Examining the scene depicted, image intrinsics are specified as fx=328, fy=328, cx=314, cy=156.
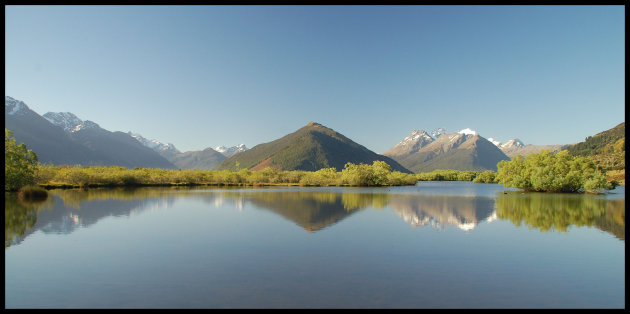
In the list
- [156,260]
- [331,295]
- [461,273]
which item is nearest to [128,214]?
[156,260]

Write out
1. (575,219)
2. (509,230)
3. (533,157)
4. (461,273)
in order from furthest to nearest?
(533,157) → (575,219) → (509,230) → (461,273)

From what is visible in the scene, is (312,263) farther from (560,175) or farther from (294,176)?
(294,176)

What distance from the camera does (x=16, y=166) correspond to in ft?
196

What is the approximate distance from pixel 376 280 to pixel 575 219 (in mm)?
31336

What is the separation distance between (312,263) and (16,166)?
69.2m

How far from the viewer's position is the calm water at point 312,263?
485 inches

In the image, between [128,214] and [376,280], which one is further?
[128,214]

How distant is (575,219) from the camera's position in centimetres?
3406

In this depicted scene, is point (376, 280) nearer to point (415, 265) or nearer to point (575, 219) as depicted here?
point (415, 265)

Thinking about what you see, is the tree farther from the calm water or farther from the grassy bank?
the calm water

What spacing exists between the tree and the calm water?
38.6 meters

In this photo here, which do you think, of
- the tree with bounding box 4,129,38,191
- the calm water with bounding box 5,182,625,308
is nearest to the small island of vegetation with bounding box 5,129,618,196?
the tree with bounding box 4,129,38,191

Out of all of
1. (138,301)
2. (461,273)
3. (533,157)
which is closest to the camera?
(138,301)
